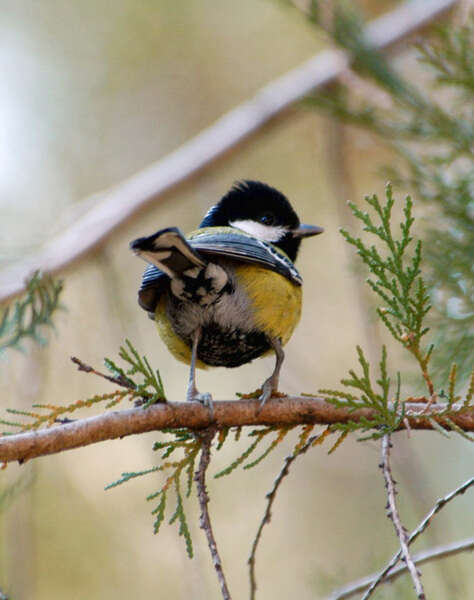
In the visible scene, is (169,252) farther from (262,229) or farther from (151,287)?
(262,229)

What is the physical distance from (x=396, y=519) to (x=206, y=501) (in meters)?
0.44

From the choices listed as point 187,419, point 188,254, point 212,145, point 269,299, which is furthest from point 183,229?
point 187,419

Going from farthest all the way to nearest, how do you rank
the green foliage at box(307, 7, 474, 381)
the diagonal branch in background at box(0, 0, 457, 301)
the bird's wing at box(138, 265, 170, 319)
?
the diagonal branch in background at box(0, 0, 457, 301), the green foliage at box(307, 7, 474, 381), the bird's wing at box(138, 265, 170, 319)

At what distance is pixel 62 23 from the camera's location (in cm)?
709

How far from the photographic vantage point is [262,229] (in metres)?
3.51

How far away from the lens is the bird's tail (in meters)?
2.07

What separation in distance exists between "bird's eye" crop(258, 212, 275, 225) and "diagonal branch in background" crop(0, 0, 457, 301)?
0.85 m

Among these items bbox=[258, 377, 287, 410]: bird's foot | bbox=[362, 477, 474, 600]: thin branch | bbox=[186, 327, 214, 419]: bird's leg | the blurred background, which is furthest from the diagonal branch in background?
bbox=[362, 477, 474, 600]: thin branch

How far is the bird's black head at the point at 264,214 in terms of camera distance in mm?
3504

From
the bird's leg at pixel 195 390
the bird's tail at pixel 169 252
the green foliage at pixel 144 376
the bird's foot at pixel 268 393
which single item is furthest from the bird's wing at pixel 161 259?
the bird's foot at pixel 268 393

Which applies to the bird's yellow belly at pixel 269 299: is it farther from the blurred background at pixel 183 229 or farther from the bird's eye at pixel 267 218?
the blurred background at pixel 183 229

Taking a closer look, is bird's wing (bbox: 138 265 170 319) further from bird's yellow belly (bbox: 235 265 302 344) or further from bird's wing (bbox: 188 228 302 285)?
bird's yellow belly (bbox: 235 265 302 344)

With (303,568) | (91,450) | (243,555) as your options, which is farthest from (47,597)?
(303,568)

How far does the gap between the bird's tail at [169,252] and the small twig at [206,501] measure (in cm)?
58
